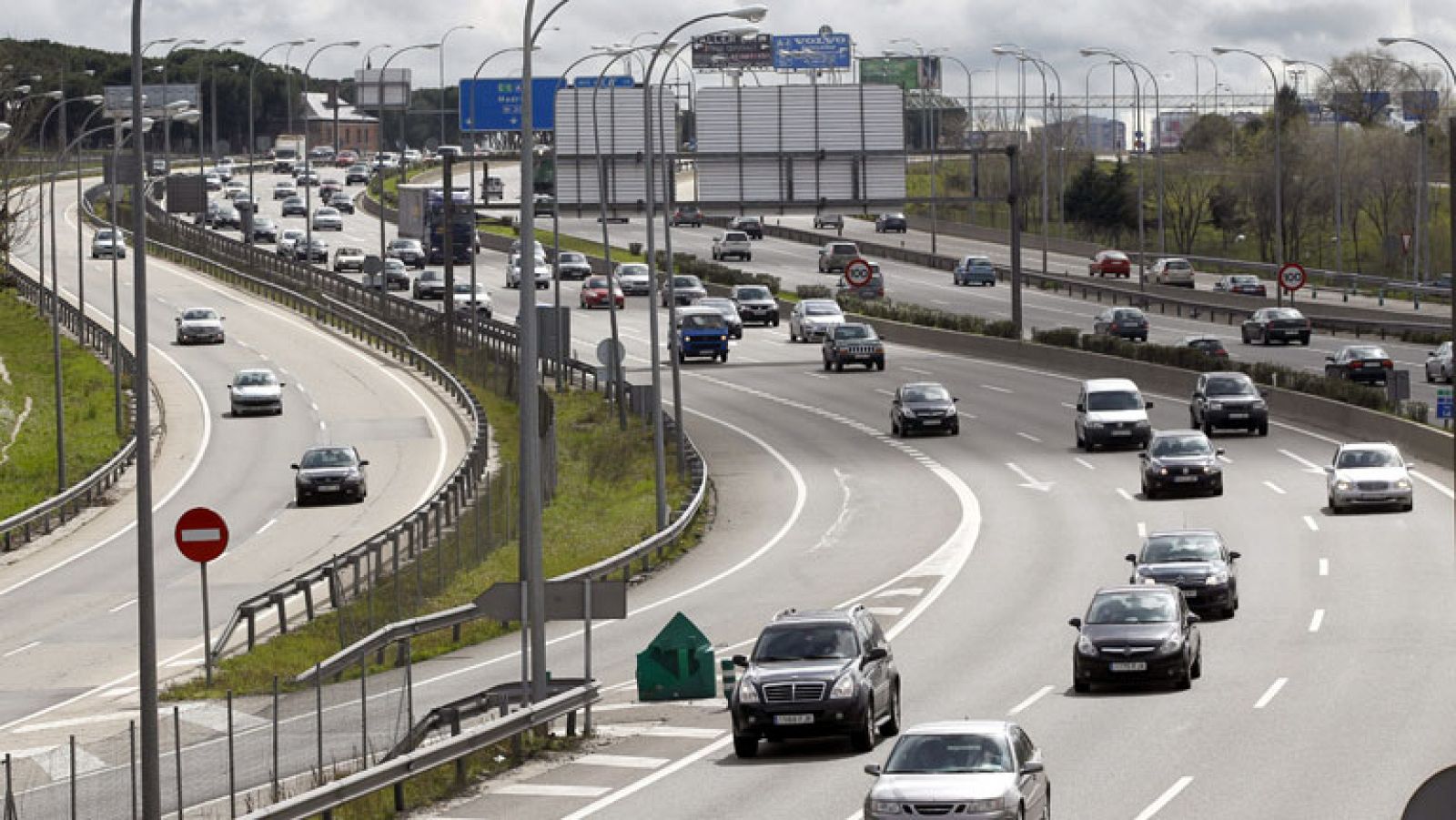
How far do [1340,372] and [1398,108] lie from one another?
10864 cm

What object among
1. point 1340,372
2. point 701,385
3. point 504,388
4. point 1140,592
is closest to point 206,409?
point 504,388

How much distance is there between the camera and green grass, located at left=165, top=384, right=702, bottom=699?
124 feet

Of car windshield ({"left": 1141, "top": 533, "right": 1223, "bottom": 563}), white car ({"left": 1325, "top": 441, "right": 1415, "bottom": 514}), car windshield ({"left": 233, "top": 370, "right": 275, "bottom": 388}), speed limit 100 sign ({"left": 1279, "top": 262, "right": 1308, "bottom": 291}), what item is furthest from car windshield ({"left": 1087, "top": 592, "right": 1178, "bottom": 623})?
speed limit 100 sign ({"left": 1279, "top": 262, "right": 1308, "bottom": 291})

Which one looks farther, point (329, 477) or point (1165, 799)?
point (329, 477)

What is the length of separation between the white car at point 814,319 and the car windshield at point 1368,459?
4203cm

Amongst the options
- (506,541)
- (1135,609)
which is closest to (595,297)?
(506,541)

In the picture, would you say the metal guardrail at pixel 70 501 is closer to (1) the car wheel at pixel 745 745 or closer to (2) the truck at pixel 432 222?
(1) the car wheel at pixel 745 745

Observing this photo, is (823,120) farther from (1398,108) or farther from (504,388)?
(1398,108)

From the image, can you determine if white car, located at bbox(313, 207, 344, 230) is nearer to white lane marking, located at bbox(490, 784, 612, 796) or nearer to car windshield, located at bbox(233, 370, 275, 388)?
car windshield, located at bbox(233, 370, 275, 388)

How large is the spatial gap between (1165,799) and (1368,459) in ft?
90.5

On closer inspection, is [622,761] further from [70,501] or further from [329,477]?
[70,501]

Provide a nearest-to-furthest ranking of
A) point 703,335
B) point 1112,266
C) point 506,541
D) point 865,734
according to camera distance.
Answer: point 865,734
point 506,541
point 703,335
point 1112,266

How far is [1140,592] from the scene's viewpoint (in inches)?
1251

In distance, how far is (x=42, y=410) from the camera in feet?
254
